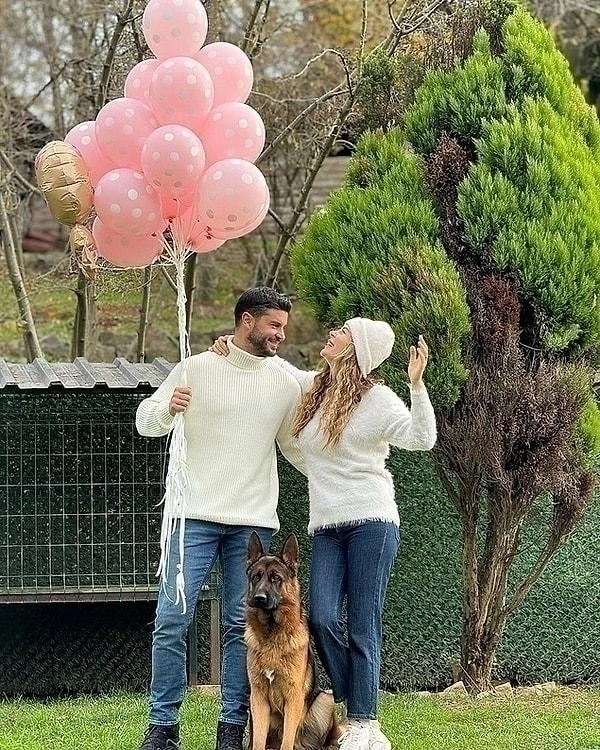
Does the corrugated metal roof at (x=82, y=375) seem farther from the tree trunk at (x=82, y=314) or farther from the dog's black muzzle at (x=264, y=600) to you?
the dog's black muzzle at (x=264, y=600)

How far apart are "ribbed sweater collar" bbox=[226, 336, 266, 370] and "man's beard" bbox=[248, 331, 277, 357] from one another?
37mm

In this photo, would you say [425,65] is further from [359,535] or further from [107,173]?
[359,535]

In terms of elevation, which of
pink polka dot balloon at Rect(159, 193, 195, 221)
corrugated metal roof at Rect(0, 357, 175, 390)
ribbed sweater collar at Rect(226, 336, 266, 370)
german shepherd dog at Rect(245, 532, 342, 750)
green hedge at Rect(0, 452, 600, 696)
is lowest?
green hedge at Rect(0, 452, 600, 696)

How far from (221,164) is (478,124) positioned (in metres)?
1.72

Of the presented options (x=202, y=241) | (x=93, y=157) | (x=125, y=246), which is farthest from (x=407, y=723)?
(x=93, y=157)

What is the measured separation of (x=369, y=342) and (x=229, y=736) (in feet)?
5.86

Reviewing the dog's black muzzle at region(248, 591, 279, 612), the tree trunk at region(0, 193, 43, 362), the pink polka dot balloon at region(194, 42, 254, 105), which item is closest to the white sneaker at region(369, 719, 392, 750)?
the dog's black muzzle at region(248, 591, 279, 612)

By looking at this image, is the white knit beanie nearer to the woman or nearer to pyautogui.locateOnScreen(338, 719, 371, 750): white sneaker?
the woman

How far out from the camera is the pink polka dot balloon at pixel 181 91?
4.77m

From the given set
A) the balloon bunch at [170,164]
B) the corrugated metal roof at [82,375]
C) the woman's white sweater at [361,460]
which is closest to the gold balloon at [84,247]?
the balloon bunch at [170,164]

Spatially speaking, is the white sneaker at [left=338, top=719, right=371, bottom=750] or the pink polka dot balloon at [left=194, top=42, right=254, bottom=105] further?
the pink polka dot balloon at [left=194, top=42, right=254, bottom=105]

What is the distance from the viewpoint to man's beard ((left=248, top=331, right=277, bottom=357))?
489 cm

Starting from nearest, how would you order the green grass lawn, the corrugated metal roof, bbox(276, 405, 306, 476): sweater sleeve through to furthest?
1. bbox(276, 405, 306, 476): sweater sleeve
2. the green grass lawn
3. the corrugated metal roof

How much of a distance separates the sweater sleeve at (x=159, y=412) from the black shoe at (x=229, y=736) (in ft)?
4.25
